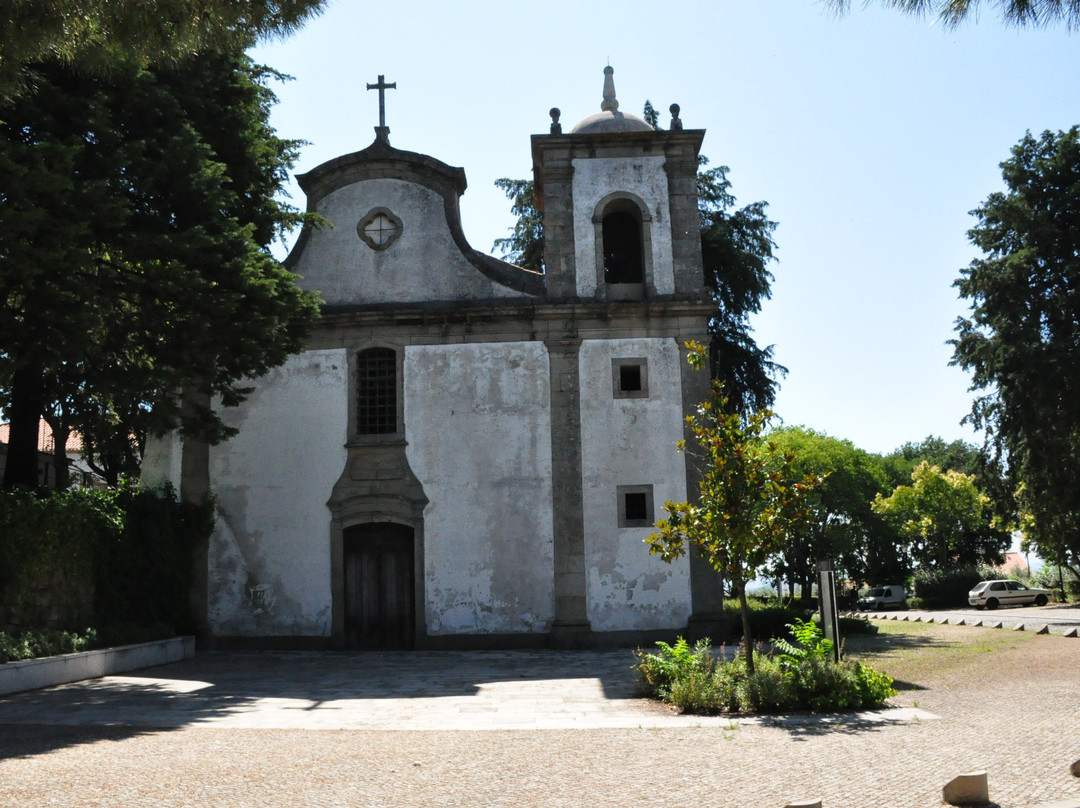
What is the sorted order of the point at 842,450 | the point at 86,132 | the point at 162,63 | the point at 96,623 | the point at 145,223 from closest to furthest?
the point at 162,63, the point at 86,132, the point at 145,223, the point at 96,623, the point at 842,450

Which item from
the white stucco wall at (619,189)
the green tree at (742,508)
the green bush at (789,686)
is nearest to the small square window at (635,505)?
the white stucco wall at (619,189)

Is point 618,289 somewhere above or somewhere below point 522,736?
above

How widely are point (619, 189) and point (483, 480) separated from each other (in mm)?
6698

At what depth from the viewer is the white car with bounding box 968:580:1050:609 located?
4016 centimetres

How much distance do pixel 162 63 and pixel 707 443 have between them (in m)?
7.30

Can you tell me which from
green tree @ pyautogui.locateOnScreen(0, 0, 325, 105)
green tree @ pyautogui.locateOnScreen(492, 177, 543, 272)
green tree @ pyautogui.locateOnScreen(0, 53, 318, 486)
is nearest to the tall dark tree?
green tree @ pyautogui.locateOnScreen(492, 177, 543, 272)

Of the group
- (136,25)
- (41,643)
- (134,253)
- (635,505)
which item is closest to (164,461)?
(41,643)

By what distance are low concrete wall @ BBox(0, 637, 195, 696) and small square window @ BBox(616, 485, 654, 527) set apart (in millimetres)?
8336

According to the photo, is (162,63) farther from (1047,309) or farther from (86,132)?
(1047,309)

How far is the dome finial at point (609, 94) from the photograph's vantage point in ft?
74.1

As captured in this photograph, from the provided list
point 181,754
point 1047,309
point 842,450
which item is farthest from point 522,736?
point 842,450

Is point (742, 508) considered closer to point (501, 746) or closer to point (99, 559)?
point (501, 746)

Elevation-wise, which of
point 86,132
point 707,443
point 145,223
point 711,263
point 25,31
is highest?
point 711,263

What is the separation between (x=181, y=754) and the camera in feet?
27.0
